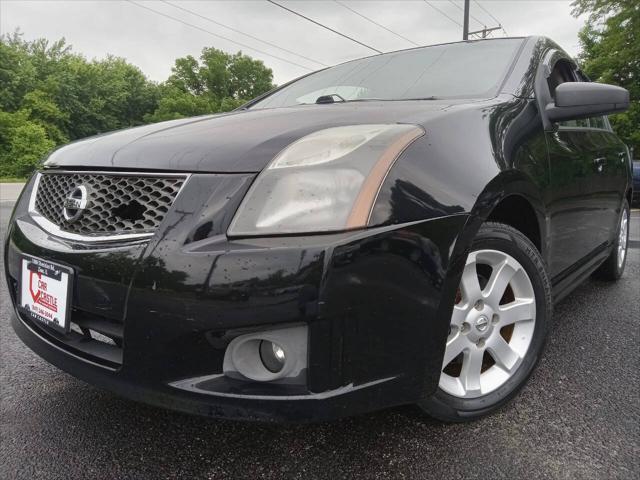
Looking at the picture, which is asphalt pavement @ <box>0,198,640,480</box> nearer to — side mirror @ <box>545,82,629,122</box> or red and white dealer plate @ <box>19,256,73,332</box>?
red and white dealer plate @ <box>19,256,73,332</box>

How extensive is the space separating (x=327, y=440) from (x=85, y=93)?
41.2 m

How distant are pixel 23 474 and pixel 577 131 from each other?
2.44 metres

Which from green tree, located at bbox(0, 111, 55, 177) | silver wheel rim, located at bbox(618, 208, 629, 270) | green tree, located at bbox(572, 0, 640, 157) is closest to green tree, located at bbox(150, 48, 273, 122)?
green tree, located at bbox(0, 111, 55, 177)

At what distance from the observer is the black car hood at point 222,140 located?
1249mm

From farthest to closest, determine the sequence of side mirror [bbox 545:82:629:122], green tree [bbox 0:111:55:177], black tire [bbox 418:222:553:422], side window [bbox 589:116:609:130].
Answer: green tree [bbox 0:111:55:177] < side window [bbox 589:116:609:130] < side mirror [bbox 545:82:629:122] < black tire [bbox 418:222:553:422]

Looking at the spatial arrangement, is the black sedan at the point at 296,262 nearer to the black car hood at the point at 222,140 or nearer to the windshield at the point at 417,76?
the black car hood at the point at 222,140

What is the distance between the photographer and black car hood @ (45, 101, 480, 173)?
125 cm

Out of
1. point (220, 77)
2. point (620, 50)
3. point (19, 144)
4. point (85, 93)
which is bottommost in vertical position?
point (19, 144)

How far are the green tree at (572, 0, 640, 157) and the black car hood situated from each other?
19.1m

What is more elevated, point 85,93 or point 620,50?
point 620,50

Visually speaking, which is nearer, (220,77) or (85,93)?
(85,93)

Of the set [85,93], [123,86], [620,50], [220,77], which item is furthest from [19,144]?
[620,50]

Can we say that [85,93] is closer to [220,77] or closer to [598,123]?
[220,77]

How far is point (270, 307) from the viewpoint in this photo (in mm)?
1060
